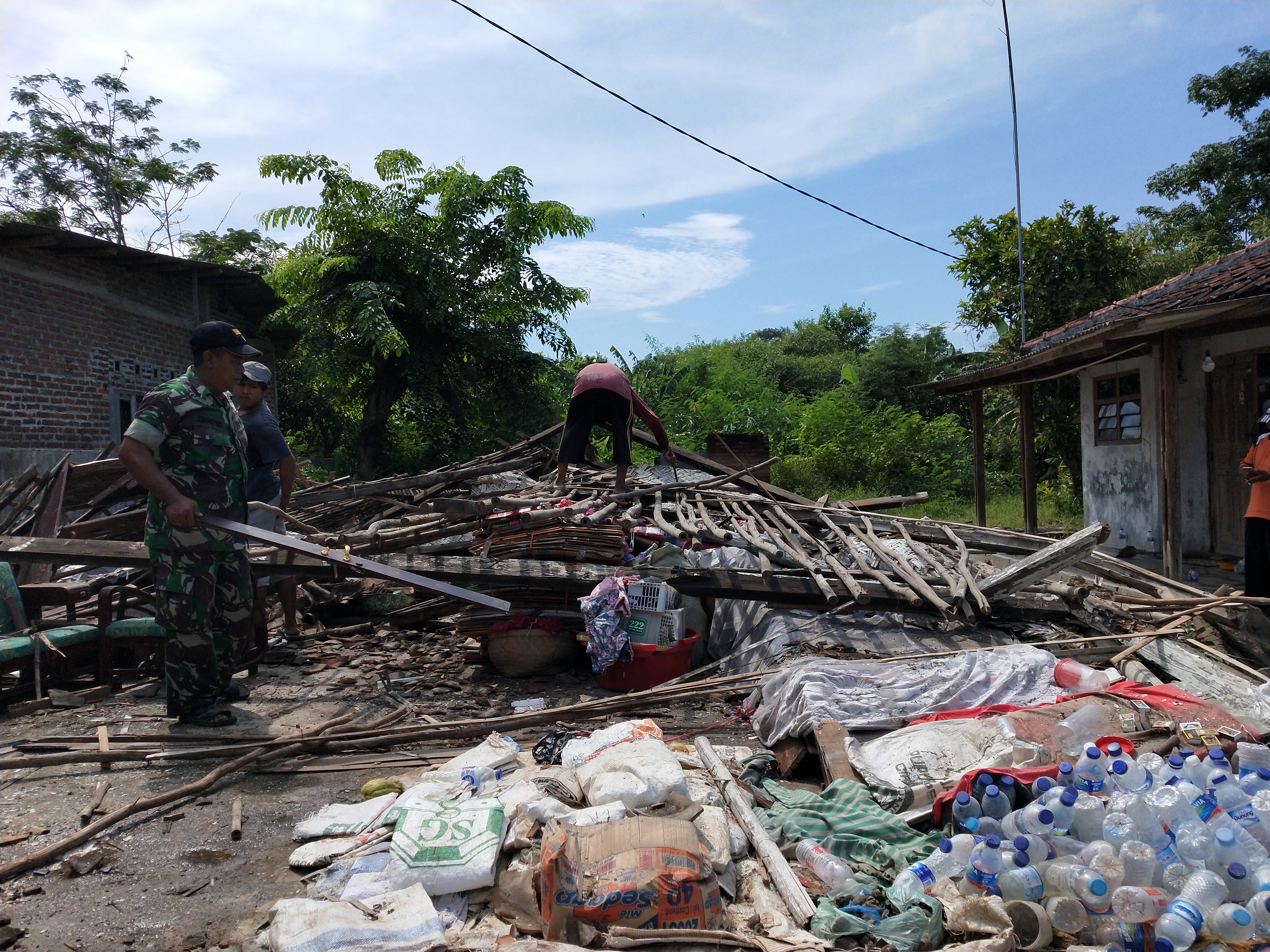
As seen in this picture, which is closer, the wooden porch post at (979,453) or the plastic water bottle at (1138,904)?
the plastic water bottle at (1138,904)

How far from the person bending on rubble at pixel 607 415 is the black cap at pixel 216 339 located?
3140 mm

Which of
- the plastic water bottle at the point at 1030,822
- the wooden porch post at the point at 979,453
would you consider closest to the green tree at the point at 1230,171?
the wooden porch post at the point at 979,453

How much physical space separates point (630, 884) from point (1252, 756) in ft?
8.77

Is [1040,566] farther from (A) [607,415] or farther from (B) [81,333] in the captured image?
(B) [81,333]

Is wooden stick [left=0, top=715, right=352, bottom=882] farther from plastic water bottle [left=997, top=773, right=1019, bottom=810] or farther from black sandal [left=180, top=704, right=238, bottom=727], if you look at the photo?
Result: plastic water bottle [left=997, top=773, right=1019, bottom=810]

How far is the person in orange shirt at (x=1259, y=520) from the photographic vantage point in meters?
5.91

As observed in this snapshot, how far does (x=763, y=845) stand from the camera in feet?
9.15

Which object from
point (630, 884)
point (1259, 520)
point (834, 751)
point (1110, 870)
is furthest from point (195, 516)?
point (1259, 520)

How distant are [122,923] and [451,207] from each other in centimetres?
1447

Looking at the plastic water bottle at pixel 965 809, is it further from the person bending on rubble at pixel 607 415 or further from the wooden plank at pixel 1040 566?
the person bending on rubble at pixel 607 415

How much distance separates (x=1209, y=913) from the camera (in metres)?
2.38

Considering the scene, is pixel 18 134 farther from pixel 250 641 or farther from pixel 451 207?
pixel 250 641

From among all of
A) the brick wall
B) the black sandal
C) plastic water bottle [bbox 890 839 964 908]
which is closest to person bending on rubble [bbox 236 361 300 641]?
the black sandal

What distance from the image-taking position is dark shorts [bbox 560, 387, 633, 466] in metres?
6.98
